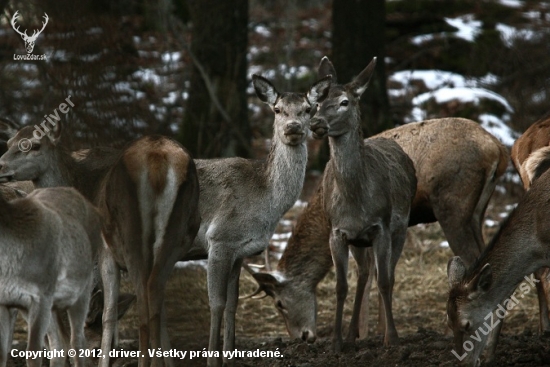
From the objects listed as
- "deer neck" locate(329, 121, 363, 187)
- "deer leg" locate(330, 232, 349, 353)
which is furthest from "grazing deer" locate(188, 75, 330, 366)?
"deer leg" locate(330, 232, 349, 353)

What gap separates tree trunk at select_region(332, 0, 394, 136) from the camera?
16.4 meters

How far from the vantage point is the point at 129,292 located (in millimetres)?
10297

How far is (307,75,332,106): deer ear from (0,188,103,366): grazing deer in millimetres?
2768

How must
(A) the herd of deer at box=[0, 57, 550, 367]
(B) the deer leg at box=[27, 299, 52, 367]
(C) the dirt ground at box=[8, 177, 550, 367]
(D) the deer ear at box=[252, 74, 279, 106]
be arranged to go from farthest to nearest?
(D) the deer ear at box=[252, 74, 279, 106] → (C) the dirt ground at box=[8, 177, 550, 367] → (A) the herd of deer at box=[0, 57, 550, 367] → (B) the deer leg at box=[27, 299, 52, 367]

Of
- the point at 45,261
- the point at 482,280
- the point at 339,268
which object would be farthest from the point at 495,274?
the point at 45,261

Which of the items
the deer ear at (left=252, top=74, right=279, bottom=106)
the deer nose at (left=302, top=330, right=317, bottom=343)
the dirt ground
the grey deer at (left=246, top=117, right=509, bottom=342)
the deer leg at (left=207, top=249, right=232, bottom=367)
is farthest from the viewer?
the grey deer at (left=246, top=117, right=509, bottom=342)

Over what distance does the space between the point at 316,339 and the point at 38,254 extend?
17.1 feet

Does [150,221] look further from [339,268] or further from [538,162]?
[538,162]

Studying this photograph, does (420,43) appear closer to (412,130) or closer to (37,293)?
(412,130)

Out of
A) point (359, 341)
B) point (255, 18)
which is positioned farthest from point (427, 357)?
point (255, 18)

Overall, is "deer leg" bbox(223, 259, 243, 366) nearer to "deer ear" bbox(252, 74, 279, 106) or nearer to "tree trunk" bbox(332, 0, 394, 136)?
"deer ear" bbox(252, 74, 279, 106)

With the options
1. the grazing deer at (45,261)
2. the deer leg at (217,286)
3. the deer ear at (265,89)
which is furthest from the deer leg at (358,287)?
the grazing deer at (45,261)

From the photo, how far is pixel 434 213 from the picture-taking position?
1204 centimetres

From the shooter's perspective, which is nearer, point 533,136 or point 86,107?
point 86,107
